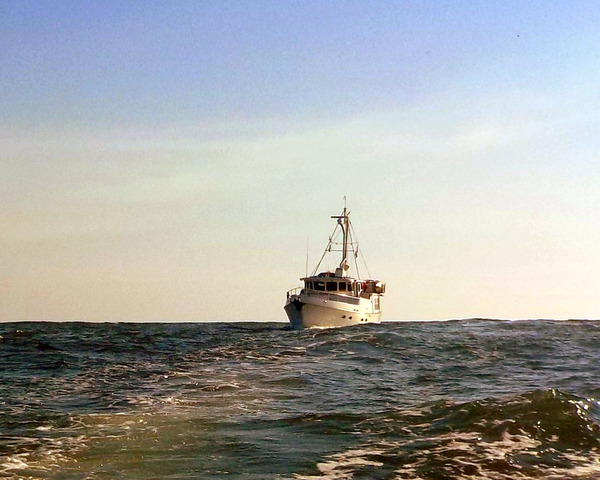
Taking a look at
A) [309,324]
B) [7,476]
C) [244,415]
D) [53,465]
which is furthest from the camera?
[309,324]

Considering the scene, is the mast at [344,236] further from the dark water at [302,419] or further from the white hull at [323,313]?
the dark water at [302,419]

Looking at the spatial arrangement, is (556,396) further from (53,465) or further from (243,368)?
A: (243,368)

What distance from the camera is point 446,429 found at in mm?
13633

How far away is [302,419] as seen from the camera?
14.5 metres

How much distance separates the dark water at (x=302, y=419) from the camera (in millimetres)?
10820

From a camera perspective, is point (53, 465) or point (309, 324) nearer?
point (53, 465)

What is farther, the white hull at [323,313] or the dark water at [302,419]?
the white hull at [323,313]

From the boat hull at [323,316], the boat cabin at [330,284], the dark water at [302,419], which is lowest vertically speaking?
the dark water at [302,419]

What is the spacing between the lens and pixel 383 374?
76.9ft

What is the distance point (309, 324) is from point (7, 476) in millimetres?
56579

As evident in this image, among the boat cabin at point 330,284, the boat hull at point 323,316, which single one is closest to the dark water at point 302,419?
the boat hull at point 323,316

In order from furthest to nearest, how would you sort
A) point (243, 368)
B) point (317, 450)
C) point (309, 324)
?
point (309, 324) → point (243, 368) → point (317, 450)

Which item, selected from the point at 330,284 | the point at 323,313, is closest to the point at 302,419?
the point at 323,313

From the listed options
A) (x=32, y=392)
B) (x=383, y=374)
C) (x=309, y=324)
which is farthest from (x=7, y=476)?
(x=309, y=324)
